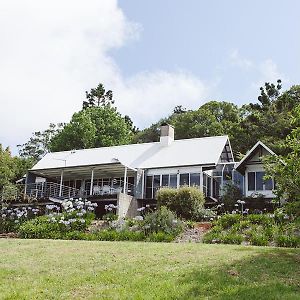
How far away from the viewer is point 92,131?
5141 cm

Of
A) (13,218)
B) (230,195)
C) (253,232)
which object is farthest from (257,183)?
(13,218)

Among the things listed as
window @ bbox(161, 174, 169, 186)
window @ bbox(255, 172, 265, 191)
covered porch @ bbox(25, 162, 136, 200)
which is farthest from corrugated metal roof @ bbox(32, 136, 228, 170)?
window @ bbox(255, 172, 265, 191)

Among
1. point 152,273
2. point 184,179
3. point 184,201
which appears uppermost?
point 184,179

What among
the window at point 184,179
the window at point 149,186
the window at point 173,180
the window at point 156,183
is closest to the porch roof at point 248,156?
the window at point 184,179

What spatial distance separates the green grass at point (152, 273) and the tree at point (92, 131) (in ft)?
121

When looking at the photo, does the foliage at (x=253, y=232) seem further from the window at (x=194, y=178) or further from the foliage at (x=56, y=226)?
the window at (x=194, y=178)

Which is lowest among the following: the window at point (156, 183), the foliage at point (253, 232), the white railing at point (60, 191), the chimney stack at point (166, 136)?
the foliage at point (253, 232)

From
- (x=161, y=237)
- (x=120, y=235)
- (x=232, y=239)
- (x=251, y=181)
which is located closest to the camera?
(x=232, y=239)

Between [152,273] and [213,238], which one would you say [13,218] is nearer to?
[213,238]

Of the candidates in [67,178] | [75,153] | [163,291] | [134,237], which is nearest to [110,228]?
[134,237]

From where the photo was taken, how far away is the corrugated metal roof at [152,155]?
33.1m

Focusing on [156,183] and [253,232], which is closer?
[253,232]

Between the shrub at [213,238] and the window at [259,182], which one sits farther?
the window at [259,182]

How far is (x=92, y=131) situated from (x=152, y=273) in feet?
136
